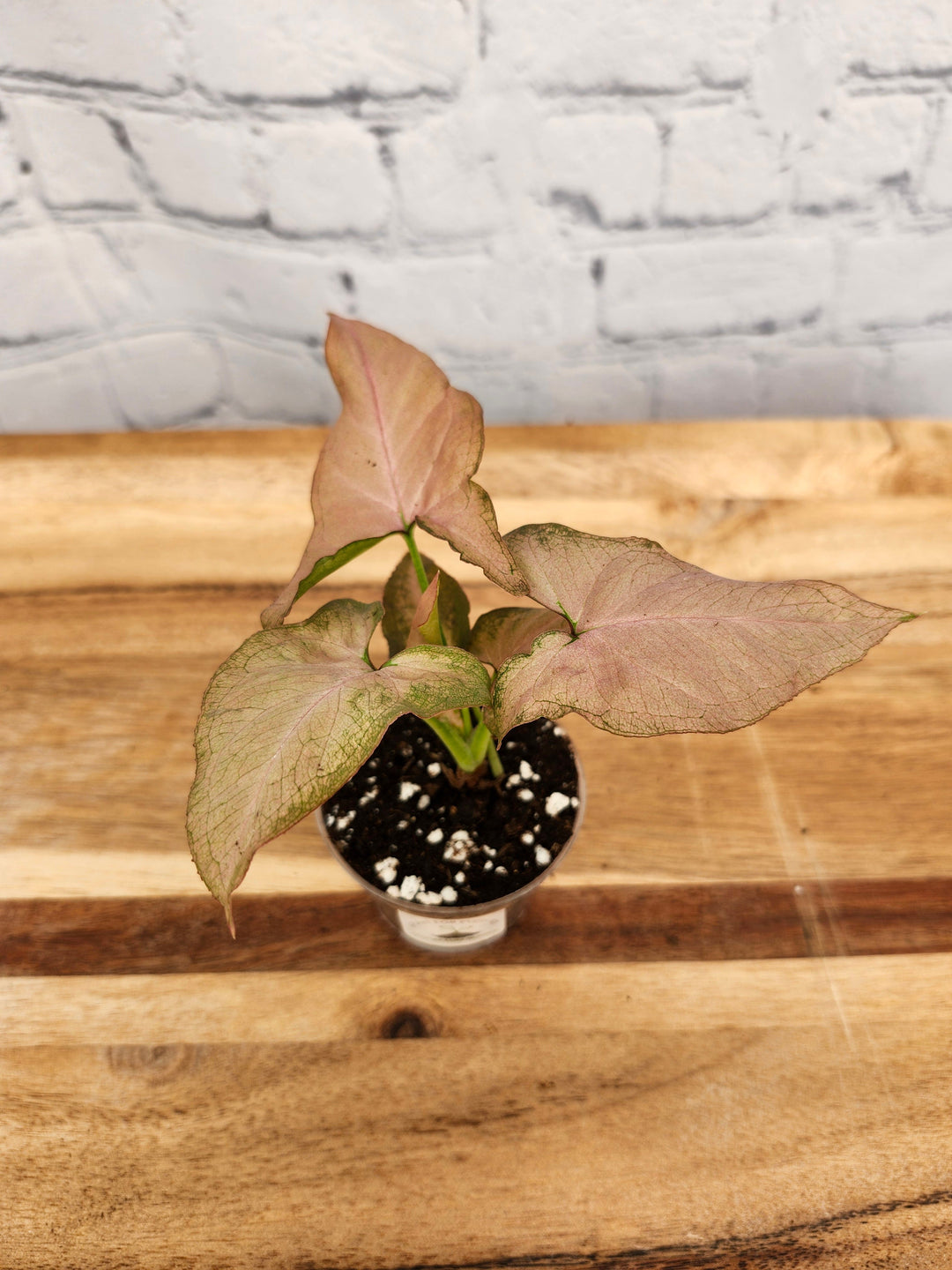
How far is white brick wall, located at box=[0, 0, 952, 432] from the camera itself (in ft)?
2.55

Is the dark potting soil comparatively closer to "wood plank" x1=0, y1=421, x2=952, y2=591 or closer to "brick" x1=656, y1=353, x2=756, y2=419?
"wood plank" x1=0, y1=421, x2=952, y2=591

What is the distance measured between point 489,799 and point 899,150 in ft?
2.46

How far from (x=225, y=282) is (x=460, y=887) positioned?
71 cm

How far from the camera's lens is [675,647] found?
387 mm

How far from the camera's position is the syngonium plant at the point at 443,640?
36cm

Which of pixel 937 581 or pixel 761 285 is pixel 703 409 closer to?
pixel 761 285

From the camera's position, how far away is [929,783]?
668mm

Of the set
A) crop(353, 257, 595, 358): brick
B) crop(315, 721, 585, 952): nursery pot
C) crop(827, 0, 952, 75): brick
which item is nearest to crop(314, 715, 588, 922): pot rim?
crop(315, 721, 585, 952): nursery pot

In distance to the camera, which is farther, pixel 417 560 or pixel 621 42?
pixel 621 42

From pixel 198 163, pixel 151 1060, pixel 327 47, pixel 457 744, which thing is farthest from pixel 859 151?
pixel 151 1060

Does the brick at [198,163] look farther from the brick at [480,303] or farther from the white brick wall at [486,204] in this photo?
the brick at [480,303]

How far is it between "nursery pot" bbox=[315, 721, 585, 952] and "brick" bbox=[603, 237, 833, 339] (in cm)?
56

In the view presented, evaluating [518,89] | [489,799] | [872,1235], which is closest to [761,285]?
[518,89]

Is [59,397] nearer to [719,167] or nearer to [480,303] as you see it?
[480,303]
